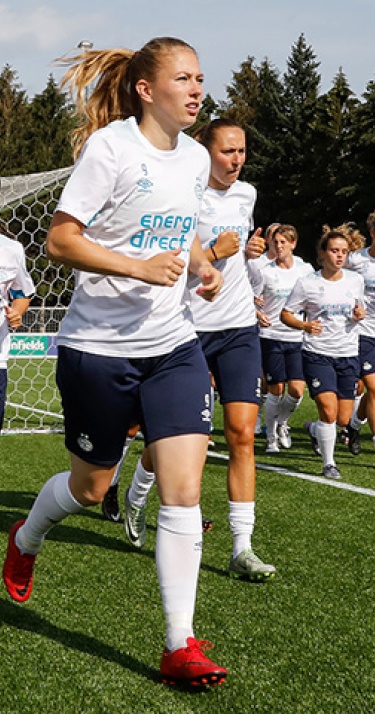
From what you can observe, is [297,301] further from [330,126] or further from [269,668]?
[330,126]

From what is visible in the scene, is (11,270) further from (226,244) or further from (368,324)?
(368,324)

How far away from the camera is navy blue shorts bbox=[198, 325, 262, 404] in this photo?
5352mm

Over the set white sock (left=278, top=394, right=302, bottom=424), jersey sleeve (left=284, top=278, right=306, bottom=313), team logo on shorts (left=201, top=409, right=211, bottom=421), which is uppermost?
team logo on shorts (left=201, top=409, right=211, bottom=421)

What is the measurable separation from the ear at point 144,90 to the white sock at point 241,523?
7.48ft

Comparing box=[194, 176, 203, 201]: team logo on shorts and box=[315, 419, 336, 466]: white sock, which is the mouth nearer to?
box=[194, 176, 203, 201]: team logo on shorts

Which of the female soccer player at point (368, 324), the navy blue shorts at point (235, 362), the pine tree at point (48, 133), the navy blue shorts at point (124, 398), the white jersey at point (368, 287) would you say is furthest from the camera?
the pine tree at point (48, 133)

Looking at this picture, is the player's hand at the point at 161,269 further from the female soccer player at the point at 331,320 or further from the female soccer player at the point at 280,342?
the female soccer player at the point at 280,342

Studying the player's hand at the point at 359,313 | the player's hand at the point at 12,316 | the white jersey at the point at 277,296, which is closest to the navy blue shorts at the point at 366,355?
the player's hand at the point at 359,313

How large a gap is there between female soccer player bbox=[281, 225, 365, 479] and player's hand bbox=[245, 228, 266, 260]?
10.3 feet

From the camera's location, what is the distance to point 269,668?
373 cm

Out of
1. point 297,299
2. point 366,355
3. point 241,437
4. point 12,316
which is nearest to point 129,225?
point 241,437

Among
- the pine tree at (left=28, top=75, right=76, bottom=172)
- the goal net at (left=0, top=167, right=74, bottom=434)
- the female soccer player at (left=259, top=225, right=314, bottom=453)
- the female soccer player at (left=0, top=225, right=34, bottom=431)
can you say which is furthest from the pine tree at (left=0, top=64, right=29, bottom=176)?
the female soccer player at (left=0, top=225, right=34, bottom=431)

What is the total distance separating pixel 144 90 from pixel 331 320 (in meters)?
5.44

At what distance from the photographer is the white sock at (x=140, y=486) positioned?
18.3 feet
